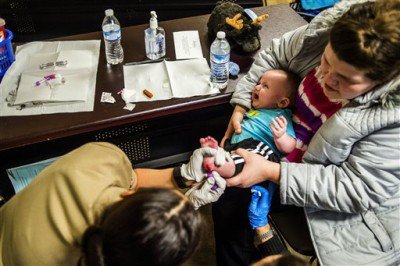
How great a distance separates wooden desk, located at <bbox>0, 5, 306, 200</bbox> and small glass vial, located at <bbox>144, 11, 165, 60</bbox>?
0.14ft

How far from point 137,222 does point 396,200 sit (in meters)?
0.91

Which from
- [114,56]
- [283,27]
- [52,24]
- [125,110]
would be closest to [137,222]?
[125,110]

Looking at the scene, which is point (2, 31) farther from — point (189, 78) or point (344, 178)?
point (344, 178)

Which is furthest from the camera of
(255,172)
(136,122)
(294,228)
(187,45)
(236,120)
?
(187,45)

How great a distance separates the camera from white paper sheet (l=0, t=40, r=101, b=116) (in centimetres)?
150

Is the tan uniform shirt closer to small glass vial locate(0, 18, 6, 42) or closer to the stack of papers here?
the stack of papers

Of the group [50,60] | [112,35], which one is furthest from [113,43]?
[50,60]

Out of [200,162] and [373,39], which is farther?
[200,162]

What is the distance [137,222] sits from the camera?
84 cm

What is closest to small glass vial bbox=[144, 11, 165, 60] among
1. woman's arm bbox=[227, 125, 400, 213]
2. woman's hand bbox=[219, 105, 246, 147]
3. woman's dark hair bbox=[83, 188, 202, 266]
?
woman's hand bbox=[219, 105, 246, 147]

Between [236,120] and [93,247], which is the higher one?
[93,247]

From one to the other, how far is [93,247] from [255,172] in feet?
2.19

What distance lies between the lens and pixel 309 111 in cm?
142

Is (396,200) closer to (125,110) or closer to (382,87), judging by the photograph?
(382,87)
